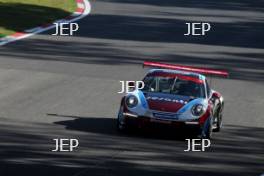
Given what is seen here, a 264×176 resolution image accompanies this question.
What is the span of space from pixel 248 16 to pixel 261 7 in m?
4.83

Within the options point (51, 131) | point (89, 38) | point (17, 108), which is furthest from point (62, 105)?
point (89, 38)

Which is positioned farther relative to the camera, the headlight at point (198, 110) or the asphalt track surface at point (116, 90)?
the headlight at point (198, 110)

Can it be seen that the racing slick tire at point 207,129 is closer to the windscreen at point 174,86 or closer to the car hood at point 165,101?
the car hood at point 165,101

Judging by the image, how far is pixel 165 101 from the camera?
1803 centimetres

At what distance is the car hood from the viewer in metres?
17.8

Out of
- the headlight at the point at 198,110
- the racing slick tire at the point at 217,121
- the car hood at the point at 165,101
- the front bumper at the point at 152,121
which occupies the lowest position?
the racing slick tire at the point at 217,121

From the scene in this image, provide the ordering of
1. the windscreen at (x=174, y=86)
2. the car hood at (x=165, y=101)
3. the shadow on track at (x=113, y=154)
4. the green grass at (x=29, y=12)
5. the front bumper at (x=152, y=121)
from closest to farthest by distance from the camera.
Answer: the shadow on track at (x=113, y=154) < the front bumper at (x=152, y=121) < the car hood at (x=165, y=101) < the windscreen at (x=174, y=86) < the green grass at (x=29, y=12)

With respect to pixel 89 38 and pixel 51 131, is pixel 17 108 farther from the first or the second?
pixel 89 38

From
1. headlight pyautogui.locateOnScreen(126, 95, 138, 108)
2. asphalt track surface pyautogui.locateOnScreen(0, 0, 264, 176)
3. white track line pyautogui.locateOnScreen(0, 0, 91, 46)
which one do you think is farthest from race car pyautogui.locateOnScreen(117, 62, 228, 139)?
white track line pyautogui.locateOnScreen(0, 0, 91, 46)

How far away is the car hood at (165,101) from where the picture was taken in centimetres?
1784

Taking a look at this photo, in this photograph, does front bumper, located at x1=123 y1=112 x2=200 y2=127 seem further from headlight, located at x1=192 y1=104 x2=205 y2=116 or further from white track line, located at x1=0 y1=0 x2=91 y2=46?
white track line, located at x1=0 y1=0 x2=91 y2=46

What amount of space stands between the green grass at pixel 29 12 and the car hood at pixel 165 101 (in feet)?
47.3

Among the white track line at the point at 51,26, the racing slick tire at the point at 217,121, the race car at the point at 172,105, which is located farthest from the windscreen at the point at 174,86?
the white track line at the point at 51,26

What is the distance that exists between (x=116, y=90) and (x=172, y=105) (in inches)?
227
